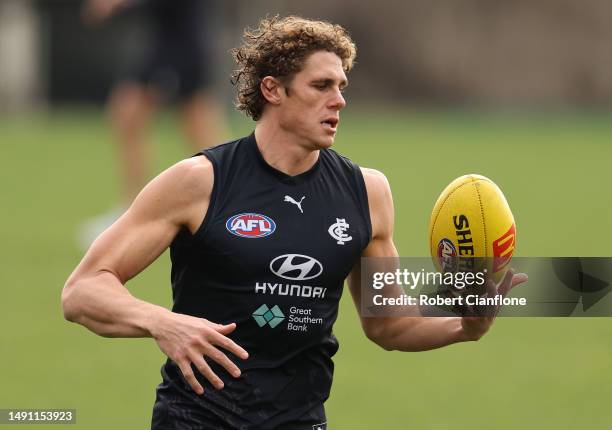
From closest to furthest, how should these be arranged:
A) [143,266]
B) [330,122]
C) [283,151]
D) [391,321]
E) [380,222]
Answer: [143,266]
[330,122]
[283,151]
[380,222]
[391,321]

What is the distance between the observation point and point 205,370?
177 inches

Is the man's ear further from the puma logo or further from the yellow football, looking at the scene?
the yellow football

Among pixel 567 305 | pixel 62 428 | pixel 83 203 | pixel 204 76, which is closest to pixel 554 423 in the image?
pixel 567 305

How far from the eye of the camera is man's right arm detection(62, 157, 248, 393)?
4473 mm

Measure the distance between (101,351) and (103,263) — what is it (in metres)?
4.47

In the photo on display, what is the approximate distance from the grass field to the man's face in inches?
107

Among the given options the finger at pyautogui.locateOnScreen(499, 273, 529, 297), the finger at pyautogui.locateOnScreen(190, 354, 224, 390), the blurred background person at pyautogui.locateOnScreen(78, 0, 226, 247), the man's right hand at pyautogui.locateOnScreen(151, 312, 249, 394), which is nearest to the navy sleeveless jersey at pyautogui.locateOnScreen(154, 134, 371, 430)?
the finger at pyautogui.locateOnScreen(190, 354, 224, 390)

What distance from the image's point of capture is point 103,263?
189 inches

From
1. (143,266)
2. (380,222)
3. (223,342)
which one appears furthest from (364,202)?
(223,342)

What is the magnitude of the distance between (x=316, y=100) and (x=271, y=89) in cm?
22

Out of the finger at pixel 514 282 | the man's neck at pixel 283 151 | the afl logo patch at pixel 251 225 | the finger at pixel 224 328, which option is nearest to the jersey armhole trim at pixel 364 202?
the man's neck at pixel 283 151

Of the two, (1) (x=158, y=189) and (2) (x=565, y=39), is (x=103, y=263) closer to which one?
(1) (x=158, y=189)

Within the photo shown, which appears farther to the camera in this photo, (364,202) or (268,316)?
(364,202)

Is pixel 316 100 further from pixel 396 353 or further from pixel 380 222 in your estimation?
pixel 396 353
